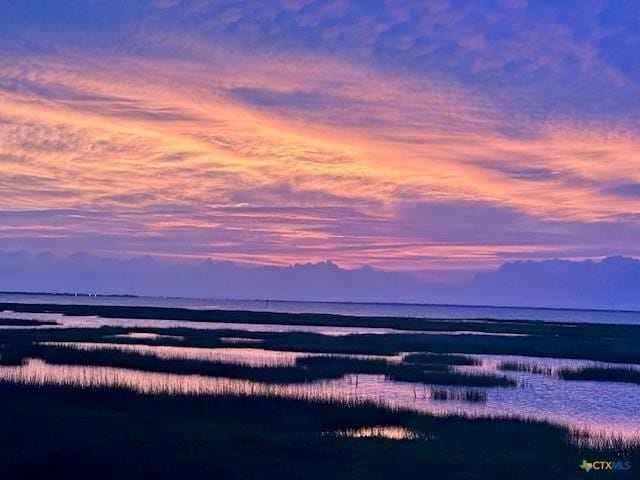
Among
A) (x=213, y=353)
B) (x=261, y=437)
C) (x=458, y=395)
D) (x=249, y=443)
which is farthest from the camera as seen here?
(x=213, y=353)

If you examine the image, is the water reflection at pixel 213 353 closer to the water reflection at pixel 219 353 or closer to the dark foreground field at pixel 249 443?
the water reflection at pixel 219 353

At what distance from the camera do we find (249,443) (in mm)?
20000

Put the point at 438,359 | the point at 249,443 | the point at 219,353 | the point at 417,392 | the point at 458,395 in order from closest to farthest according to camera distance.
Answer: the point at 249,443
the point at 458,395
the point at 417,392
the point at 438,359
the point at 219,353

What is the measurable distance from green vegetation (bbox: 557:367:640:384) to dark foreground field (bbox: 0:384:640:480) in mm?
18279

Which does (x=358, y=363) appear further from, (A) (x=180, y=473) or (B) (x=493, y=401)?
(A) (x=180, y=473)

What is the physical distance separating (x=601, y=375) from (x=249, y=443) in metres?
27.1

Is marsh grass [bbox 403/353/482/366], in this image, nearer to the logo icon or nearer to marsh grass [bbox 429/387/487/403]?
marsh grass [bbox 429/387/487/403]

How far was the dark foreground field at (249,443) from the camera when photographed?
17.2m

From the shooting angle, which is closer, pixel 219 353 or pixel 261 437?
pixel 261 437

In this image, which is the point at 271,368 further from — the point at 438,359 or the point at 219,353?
the point at 438,359

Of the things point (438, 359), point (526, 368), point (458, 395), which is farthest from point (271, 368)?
point (526, 368)

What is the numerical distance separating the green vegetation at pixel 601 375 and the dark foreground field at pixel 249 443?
18279 mm

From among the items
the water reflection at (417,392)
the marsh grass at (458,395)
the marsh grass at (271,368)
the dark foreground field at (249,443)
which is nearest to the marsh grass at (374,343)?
the marsh grass at (271,368)

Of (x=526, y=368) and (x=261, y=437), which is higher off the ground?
(x=261, y=437)
